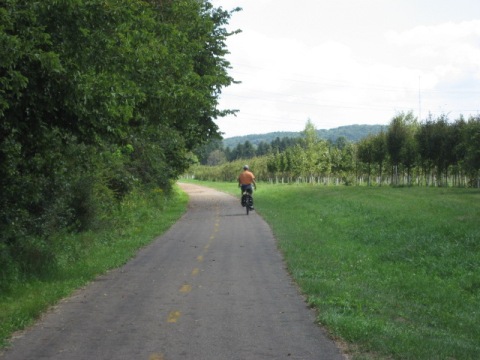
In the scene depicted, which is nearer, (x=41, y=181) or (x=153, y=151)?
(x=41, y=181)

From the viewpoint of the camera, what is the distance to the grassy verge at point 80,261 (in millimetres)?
8258

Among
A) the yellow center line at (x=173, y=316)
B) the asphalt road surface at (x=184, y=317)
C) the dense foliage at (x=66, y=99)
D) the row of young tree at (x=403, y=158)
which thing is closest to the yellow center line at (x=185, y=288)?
the asphalt road surface at (x=184, y=317)

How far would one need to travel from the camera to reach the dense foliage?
8.27 metres

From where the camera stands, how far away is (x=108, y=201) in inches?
861

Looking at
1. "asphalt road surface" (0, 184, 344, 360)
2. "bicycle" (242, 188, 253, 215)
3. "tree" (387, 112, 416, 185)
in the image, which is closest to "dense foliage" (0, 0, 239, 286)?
"asphalt road surface" (0, 184, 344, 360)

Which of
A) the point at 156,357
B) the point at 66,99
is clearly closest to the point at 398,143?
the point at 66,99

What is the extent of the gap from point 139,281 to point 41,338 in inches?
155

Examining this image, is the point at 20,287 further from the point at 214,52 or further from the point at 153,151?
the point at 214,52

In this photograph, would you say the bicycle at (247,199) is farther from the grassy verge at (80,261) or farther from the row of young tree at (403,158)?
the row of young tree at (403,158)

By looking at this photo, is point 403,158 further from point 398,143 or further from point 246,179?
point 246,179

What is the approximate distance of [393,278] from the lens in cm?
1153

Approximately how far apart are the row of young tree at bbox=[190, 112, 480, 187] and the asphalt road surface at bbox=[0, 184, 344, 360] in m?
38.9

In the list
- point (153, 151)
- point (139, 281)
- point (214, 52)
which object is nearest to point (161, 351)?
point (139, 281)

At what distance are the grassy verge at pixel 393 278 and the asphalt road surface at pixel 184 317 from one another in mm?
439
